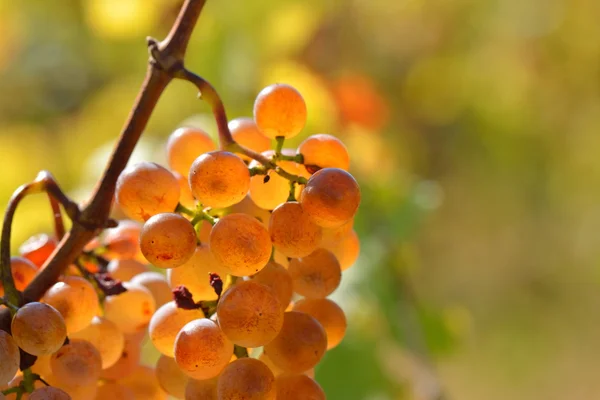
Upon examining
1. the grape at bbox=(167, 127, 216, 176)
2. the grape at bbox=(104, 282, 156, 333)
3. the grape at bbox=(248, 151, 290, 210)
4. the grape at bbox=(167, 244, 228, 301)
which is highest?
the grape at bbox=(167, 127, 216, 176)

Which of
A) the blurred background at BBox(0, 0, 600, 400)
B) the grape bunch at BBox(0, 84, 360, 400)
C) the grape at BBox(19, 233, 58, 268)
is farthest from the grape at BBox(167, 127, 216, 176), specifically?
the blurred background at BBox(0, 0, 600, 400)

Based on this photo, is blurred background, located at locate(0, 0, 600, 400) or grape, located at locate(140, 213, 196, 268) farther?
blurred background, located at locate(0, 0, 600, 400)

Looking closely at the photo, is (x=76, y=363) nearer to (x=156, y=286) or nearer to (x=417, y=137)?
(x=156, y=286)

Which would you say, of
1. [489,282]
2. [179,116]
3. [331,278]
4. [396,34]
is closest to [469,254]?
[489,282]

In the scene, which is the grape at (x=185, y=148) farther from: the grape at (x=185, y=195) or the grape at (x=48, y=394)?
the grape at (x=48, y=394)

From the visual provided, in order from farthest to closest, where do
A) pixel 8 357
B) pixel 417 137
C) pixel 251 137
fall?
pixel 417 137 < pixel 251 137 < pixel 8 357

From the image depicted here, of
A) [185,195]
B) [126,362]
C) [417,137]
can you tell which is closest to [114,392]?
[126,362]

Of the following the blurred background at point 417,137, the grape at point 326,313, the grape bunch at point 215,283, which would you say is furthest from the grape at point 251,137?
the blurred background at point 417,137

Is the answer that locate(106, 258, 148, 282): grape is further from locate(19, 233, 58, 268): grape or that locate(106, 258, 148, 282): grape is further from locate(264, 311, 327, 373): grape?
locate(264, 311, 327, 373): grape
